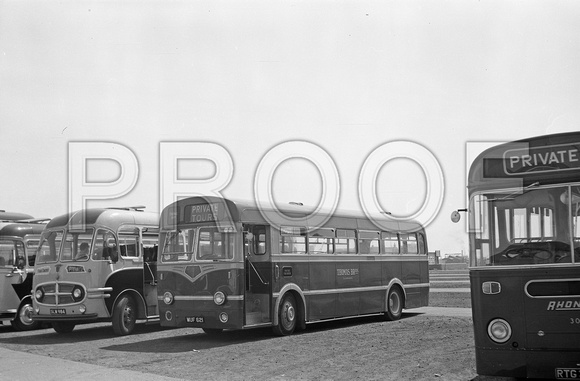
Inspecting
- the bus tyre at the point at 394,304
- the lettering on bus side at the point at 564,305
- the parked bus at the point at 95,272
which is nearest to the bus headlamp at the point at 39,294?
the parked bus at the point at 95,272

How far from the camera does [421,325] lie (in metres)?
17.1

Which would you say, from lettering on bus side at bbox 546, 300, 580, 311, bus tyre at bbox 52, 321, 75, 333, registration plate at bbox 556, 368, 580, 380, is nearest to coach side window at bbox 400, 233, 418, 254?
bus tyre at bbox 52, 321, 75, 333

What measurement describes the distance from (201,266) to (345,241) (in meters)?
4.34

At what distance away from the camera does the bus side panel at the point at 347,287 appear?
57.2 feet

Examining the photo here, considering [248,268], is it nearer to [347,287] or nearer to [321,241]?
[321,241]

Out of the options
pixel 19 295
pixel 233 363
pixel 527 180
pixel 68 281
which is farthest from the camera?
pixel 19 295

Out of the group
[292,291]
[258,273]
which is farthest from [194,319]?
[292,291]

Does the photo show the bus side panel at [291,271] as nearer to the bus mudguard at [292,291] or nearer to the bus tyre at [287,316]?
the bus mudguard at [292,291]

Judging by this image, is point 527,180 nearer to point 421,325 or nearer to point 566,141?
point 566,141

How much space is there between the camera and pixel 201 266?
591 inches

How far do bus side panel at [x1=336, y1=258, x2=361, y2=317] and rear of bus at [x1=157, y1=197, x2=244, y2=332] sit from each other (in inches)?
140

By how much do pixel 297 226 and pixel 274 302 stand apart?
1985 mm

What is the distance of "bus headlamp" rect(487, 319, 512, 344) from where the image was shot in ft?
28.1

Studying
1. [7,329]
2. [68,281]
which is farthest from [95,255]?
[7,329]
